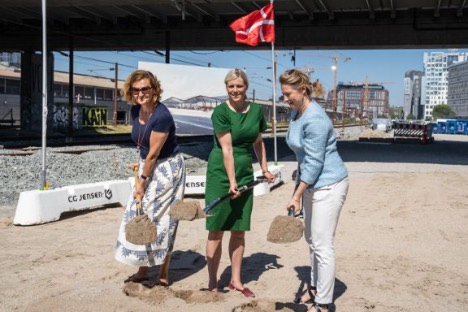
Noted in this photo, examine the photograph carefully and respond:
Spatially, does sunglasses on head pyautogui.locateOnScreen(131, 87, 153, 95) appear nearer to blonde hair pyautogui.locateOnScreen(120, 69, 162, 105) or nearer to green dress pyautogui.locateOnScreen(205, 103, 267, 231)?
blonde hair pyautogui.locateOnScreen(120, 69, 162, 105)

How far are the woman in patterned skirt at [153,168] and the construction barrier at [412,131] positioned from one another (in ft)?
89.4

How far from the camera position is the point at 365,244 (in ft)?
21.2

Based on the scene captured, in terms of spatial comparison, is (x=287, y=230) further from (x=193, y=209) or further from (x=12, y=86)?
(x=12, y=86)

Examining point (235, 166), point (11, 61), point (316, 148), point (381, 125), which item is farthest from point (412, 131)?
point (11, 61)

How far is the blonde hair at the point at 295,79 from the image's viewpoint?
3.92 m

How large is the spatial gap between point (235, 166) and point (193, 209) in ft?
1.68

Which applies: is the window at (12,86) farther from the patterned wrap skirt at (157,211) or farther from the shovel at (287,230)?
the shovel at (287,230)

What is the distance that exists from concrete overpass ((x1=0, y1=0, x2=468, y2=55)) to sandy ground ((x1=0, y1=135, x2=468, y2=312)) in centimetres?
1356

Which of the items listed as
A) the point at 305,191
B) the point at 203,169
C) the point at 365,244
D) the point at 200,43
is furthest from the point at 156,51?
the point at 305,191

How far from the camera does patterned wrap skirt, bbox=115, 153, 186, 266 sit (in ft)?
14.6

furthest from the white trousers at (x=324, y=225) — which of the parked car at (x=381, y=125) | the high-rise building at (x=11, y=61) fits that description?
the high-rise building at (x=11, y=61)

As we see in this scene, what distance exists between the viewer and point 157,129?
4.32 m

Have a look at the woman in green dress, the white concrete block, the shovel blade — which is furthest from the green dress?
the white concrete block

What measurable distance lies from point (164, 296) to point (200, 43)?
23.3m
